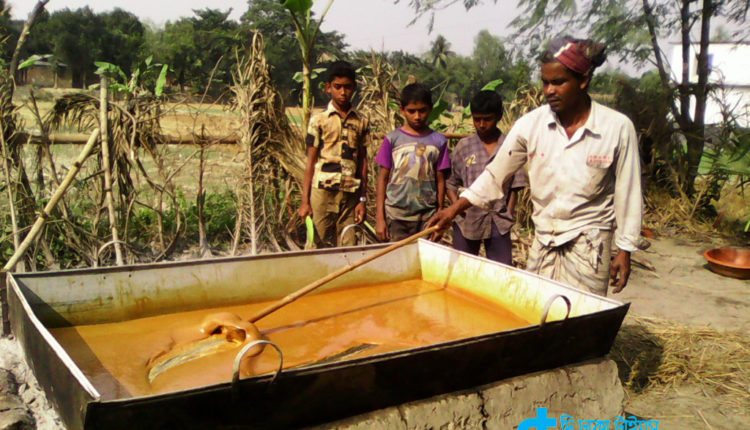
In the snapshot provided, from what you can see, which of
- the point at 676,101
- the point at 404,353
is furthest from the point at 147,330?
the point at 676,101

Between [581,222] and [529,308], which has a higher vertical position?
[581,222]

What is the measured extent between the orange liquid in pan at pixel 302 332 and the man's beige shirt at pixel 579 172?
2.28 feet

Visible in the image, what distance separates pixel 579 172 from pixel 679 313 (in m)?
2.92

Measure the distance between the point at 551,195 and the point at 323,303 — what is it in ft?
4.64

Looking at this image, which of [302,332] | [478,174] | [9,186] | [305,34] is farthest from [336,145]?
[9,186]

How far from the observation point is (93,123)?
4258 millimetres

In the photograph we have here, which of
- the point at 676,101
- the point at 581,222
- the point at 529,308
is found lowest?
the point at 529,308

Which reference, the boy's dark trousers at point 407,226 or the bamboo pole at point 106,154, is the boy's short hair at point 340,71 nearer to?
the boy's dark trousers at point 407,226

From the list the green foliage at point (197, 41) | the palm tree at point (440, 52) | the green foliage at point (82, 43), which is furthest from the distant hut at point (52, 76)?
the palm tree at point (440, 52)

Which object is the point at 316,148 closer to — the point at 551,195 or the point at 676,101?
the point at 551,195

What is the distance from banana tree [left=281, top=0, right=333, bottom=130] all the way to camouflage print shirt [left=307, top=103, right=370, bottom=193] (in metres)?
1.15

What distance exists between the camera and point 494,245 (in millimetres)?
3824

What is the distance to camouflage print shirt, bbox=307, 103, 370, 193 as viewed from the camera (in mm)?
3949

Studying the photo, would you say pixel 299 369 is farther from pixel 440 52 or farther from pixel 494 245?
pixel 440 52
